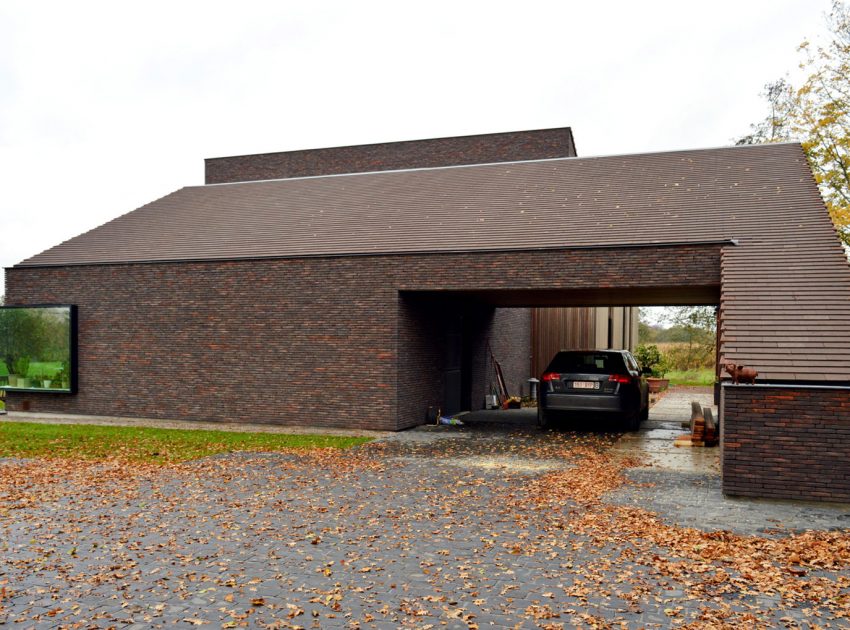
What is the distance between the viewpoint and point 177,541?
255 inches

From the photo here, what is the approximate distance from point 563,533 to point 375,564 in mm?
1815

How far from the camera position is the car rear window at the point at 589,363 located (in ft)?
44.4

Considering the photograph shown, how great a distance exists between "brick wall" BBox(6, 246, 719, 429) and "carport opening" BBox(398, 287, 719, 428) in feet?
0.27

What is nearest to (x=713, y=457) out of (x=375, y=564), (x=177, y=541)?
(x=375, y=564)

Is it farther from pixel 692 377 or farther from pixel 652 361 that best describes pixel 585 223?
pixel 692 377

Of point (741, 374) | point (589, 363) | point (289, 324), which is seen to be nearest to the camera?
point (741, 374)

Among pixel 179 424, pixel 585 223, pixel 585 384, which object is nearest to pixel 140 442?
pixel 179 424

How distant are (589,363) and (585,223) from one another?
274 centimetres

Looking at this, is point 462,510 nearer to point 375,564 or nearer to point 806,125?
point 375,564

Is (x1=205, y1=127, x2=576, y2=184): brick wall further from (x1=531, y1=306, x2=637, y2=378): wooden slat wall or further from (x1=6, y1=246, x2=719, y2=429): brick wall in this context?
(x1=6, y1=246, x2=719, y2=429): brick wall

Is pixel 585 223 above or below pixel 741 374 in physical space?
above

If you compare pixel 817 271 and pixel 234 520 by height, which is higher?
pixel 817 271

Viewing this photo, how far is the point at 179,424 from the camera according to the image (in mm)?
15242

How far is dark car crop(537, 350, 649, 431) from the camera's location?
43.8 ft
